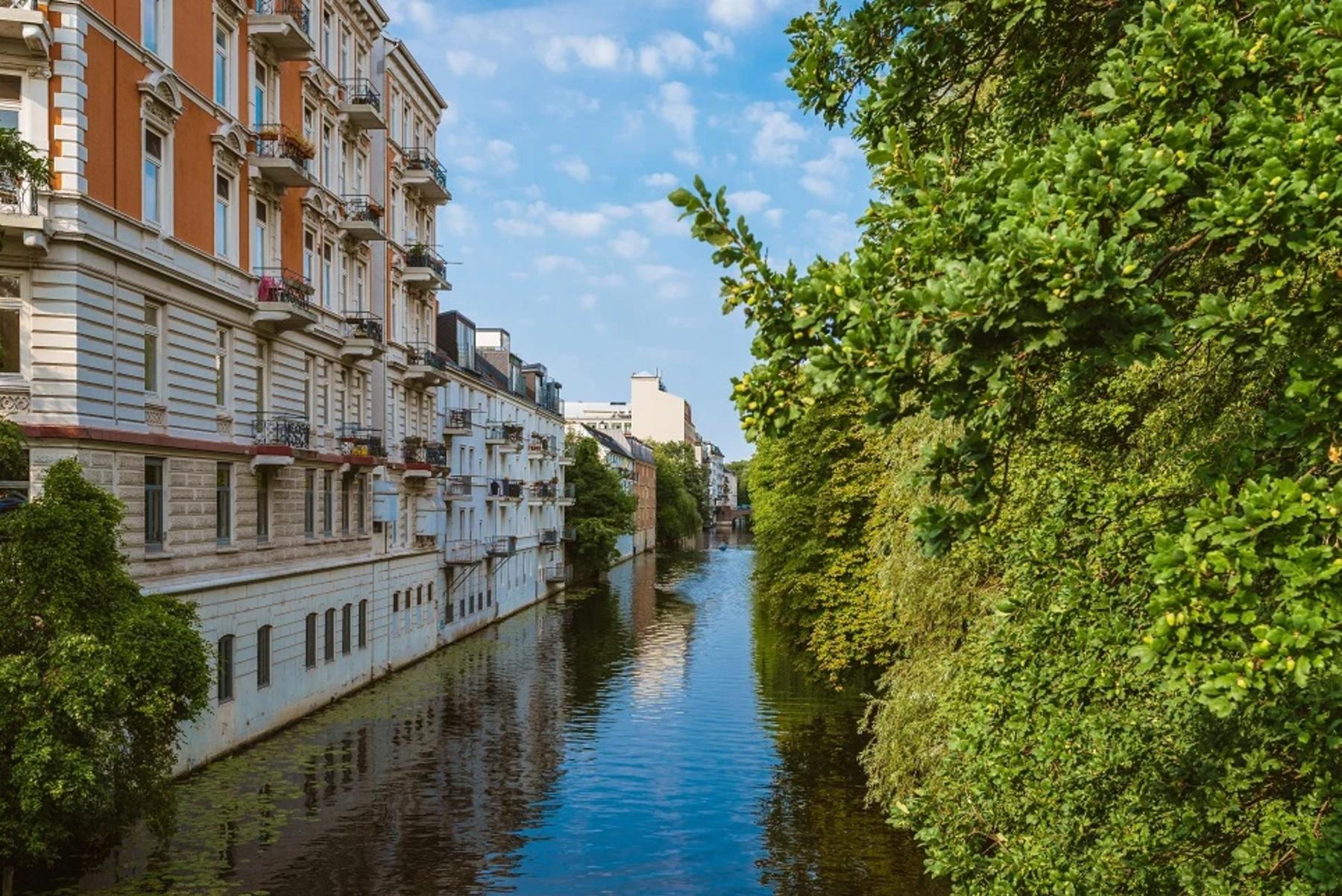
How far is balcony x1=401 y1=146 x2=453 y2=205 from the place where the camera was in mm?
40781

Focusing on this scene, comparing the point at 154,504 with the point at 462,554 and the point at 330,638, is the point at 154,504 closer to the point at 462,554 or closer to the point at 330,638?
the point at 330,638

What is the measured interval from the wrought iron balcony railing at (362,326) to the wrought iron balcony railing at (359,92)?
263 inches

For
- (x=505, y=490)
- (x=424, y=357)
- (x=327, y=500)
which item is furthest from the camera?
(x=505, y=490)

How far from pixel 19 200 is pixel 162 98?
4.36 meters

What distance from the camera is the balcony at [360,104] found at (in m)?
33.7

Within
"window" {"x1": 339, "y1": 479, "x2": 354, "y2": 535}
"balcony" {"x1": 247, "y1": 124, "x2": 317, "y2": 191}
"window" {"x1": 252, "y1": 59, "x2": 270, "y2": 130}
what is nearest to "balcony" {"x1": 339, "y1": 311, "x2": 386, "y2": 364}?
"window" {"x1": 339, "y1": 479, "x2": 354, "y2": 535}

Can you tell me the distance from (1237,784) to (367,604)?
1200 inches

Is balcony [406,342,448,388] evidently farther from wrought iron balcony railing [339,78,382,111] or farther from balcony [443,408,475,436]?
wrought iron balcony railing [339,78,382,111]

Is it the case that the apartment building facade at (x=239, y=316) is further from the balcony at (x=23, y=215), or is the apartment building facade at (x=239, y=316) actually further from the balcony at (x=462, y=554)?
the balcony at (x=462, y=554)

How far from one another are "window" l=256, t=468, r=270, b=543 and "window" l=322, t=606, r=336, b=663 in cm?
453

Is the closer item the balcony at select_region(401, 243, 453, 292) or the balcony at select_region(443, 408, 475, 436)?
the balcony at select_region(401, 243, 453, 292)

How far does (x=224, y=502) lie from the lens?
2475 centimetres

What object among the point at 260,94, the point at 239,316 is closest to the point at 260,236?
the point at 239,316

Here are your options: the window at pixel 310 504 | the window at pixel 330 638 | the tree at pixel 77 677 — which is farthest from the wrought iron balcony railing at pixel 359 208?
the tree at pixel 77 677
